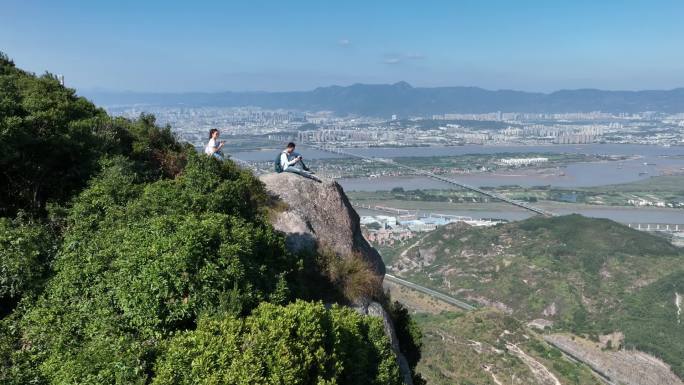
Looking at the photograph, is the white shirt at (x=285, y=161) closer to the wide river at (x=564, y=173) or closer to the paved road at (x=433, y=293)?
the paved road at (x=433, y=293)

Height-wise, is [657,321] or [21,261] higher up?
[21,261]

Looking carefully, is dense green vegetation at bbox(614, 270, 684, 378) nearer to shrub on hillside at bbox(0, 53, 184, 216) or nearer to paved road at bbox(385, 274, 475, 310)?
paved road at bbox(385, 274, 475, 310)

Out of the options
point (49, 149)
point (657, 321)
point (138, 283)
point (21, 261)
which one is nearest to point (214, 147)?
point (49, 149)

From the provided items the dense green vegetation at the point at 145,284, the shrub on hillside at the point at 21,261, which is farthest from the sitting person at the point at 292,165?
the shrub on hillside at the point at 21,261

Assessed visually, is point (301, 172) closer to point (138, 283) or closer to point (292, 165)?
point (292, 165)

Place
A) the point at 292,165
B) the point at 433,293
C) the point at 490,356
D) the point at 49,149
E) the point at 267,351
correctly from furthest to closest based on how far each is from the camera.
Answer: the point at 433,293, the point at 490,356, the point at 292,165, the point at 49,149, the point at 267,351

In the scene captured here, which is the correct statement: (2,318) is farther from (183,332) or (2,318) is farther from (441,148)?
(441,148)
